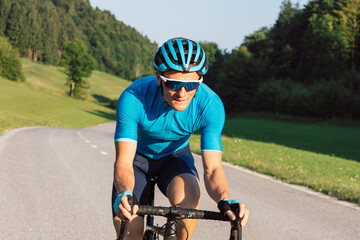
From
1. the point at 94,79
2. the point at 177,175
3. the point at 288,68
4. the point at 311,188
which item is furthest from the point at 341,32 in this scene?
the point at 94,79

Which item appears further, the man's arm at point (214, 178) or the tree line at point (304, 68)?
the tree line at point (304, 68)

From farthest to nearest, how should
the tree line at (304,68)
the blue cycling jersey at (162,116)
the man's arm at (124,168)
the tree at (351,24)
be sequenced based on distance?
the tree at (351,24) < the tree line at (304,68) < the blue cycling jersey at (162,116) < the man's arm at (124,168)

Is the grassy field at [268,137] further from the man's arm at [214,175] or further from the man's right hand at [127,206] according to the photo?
the man's right hand at [127,206]

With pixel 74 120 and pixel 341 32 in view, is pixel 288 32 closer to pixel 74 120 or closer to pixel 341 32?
pixel 341 32

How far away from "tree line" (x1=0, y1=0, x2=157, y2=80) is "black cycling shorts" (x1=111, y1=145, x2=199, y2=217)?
98751 mm

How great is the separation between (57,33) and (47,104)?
8621 centimetres

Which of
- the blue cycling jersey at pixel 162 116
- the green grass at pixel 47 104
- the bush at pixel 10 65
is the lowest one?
the green grass at pixel 47 104

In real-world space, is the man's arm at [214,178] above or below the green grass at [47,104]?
above

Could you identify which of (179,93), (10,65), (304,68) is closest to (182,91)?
(179,93)

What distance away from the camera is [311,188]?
915 cm

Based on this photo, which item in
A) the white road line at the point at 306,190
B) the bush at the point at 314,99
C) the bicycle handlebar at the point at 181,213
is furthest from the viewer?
the bush at the point at 314,99

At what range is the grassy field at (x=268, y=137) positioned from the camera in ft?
36.7

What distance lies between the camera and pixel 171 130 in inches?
135

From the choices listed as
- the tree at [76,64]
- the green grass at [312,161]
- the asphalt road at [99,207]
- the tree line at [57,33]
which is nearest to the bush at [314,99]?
the green grass at [312,161]
